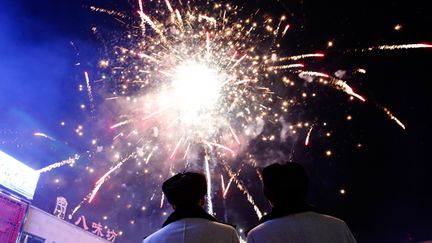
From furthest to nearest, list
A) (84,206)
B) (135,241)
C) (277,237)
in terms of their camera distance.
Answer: (135,241)
(84,206)
(277,237)

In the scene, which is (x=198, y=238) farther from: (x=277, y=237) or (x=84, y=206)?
(x=84, y=206)

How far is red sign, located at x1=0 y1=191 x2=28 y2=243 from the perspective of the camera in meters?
13.8

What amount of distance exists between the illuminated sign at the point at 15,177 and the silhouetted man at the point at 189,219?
1459 cm

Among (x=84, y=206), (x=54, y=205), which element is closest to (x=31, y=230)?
(x=54, y=205)

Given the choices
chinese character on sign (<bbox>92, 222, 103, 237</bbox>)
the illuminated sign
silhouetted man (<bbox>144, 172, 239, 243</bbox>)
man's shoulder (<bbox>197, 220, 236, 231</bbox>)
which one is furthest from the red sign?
man's shoulder (<bbox>197, 220, 236, 231</bbox>)

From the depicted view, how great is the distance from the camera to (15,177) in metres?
15.1

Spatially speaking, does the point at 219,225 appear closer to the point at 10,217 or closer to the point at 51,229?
the point at 10,217

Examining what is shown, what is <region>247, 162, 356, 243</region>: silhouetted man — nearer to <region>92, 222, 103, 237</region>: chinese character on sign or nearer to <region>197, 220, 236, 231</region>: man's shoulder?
<region>197, 220, 236, 231</region>: man's shoulder

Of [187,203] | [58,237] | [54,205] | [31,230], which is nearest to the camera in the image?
[187,203]

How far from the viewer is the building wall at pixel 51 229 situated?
15.8 meters

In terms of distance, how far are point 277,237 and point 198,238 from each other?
2.09 ft

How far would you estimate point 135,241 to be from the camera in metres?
26.4

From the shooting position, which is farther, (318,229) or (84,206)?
(84,206)

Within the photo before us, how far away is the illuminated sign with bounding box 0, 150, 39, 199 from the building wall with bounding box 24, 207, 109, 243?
1122 mm
